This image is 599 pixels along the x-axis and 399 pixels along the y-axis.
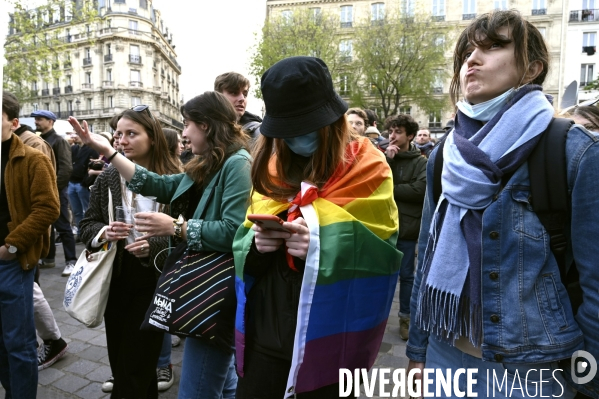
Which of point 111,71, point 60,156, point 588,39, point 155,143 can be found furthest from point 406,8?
point 111,71

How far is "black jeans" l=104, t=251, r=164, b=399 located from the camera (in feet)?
8.38

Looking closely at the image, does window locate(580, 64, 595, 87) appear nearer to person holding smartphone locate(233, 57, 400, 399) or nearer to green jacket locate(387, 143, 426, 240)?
green jacket locate(387, 143, 426, 240)

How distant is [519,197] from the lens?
53.5 inches

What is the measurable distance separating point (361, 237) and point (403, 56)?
1133 inches

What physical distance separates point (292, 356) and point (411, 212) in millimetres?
3047

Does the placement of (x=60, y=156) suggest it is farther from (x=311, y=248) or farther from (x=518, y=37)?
(x=518, y=37)

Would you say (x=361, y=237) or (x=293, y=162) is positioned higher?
(x=293, y=162)

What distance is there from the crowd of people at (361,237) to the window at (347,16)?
42983mm

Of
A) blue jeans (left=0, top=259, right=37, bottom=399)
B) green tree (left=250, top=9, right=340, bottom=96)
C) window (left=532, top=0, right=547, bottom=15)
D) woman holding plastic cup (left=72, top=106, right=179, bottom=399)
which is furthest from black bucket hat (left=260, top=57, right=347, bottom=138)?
window (left=532, top=0, right=547, bottom=15)

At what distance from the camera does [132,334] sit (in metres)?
2.58

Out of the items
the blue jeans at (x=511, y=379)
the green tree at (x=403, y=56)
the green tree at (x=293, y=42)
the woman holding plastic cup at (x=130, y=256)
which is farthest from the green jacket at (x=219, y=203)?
the green tree at (x=403, y=56)

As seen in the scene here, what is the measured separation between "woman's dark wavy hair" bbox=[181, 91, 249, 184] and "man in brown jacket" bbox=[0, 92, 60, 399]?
1113 mm

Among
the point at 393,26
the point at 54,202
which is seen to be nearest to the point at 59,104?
the point at 393,26

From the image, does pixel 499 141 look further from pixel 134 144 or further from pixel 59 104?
pixel 59 104
